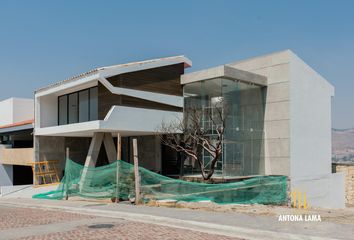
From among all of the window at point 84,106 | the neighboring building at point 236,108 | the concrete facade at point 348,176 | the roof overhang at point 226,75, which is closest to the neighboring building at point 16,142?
the neighboring building at point 236,108

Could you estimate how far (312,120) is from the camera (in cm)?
2397

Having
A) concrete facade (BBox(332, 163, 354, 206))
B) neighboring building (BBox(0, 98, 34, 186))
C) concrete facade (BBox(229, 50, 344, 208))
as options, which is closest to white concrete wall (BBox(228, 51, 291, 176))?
concrete facade (BBox(229, 50, 344, 208))

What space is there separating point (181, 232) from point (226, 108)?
12.5m

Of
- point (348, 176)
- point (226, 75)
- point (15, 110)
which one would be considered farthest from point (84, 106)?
point (348, 176)

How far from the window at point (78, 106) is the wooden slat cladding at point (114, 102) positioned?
0.80 metres

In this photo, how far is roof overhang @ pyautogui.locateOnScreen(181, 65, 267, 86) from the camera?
800 inches

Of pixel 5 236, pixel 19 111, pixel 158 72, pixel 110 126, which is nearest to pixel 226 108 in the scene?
pixel 158 72

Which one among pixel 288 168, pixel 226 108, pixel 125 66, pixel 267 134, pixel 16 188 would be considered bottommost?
pixel 16 188

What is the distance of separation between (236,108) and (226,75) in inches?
90.9

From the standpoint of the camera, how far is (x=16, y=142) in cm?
3216

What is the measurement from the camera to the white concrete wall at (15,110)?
3506 cm

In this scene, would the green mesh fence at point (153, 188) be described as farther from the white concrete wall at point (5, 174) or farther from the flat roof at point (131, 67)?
the white concrete wall at point (5, 174)

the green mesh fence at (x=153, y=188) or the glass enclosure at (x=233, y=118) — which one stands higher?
the glass enclosure at (x=233, y=118)

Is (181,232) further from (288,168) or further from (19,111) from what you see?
(19,111)
